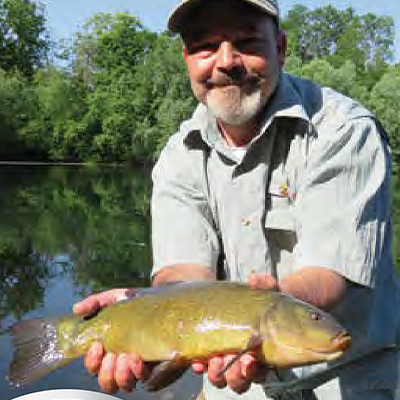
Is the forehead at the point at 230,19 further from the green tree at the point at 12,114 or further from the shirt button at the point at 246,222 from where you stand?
the green tree at the point at 12,114

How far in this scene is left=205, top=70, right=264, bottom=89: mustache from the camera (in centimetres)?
254

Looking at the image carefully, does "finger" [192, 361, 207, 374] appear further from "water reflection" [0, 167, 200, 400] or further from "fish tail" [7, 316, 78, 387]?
"water reflection" [0, 167, 200, 400]

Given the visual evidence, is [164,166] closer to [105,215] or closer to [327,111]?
[327,111]

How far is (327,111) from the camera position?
245cm

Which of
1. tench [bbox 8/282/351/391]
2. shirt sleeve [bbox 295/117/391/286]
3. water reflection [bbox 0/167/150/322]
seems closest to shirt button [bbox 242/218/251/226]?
shirt sleeve [bbox 295/117/391/286]

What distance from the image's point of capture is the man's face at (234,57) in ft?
8.16

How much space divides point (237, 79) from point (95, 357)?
1.24 m

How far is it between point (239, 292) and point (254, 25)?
1.11 m

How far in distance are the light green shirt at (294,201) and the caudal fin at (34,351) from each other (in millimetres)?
618

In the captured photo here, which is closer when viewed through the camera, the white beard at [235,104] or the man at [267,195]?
the man at [267,195]

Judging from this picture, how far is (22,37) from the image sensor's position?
52.9 m

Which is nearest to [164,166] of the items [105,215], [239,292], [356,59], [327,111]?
[327,111]

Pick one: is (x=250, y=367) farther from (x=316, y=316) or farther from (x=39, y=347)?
(x=39, y=347)

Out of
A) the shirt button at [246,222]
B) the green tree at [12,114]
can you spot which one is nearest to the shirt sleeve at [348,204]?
the shirt button at [246,222]
